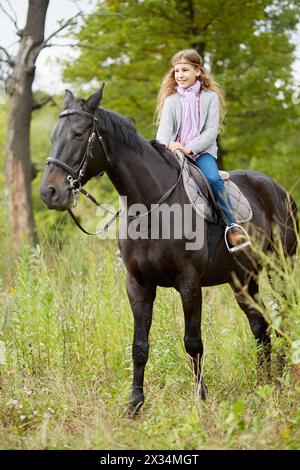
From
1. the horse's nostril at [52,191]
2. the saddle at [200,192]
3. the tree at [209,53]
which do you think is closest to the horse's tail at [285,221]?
the saddle at [200,192]

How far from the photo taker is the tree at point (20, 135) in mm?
11227

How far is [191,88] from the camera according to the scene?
5469 millimetres

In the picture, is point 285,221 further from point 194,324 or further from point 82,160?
point 82,160

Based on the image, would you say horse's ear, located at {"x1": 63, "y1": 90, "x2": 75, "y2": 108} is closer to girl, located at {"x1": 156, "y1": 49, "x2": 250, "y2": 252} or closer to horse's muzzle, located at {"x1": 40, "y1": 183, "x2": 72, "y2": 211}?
horse's muzzle, located at {"x1": 40, "y1": 183, "x2": 72, "y2": 211}

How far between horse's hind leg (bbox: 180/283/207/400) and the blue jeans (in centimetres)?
78

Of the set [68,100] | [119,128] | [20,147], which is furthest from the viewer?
[20,147]

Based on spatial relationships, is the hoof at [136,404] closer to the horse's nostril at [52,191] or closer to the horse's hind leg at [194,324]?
the horse's hind leg at [194,324]

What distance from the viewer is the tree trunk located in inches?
444

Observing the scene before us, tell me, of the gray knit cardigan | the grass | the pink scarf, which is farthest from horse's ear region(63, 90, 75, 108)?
the grass

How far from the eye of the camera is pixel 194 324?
5066 mm

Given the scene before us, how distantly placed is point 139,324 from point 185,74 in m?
2.09

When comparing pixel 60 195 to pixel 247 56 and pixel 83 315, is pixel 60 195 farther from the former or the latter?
pixel 247 56

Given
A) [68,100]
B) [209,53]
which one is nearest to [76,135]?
[68,100]
